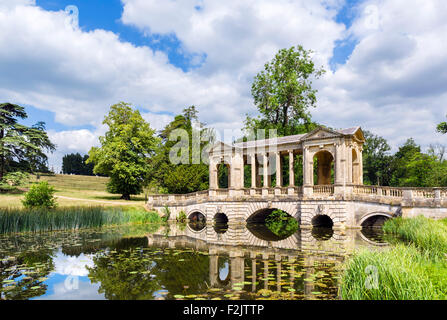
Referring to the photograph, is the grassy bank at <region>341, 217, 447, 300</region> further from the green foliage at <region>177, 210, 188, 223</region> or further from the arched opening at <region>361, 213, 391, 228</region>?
the green foliage at <region>177, 210, 188, 223</region>

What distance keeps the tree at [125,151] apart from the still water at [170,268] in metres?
20.0

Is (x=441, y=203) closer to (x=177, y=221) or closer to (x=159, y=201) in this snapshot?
(x=177, y=221)

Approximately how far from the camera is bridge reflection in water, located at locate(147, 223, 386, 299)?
28.3 feet

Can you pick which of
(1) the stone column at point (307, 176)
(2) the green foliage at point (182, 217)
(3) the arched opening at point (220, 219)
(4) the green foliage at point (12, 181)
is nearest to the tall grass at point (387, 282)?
(1) the stone column at point (307, 176)

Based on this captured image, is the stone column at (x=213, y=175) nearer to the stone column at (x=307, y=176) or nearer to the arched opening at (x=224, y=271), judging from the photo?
the stone column at (x=307, y=176)

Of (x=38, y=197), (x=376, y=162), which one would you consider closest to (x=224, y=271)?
(x=38, y=197)

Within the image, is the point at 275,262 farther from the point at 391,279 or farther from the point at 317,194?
the point at 317,194

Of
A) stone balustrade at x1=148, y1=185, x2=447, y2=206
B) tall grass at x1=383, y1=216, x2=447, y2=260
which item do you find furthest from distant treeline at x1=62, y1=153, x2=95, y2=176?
tall grass at x1=383, y1=216, x2=447, y2=260

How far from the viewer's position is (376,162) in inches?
2239

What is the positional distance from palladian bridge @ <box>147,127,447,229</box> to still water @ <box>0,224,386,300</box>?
4938 mm

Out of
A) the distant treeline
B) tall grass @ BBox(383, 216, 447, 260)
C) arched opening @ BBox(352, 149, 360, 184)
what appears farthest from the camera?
the distant treeline

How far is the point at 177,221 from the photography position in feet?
103

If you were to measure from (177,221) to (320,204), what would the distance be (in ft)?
47.0
